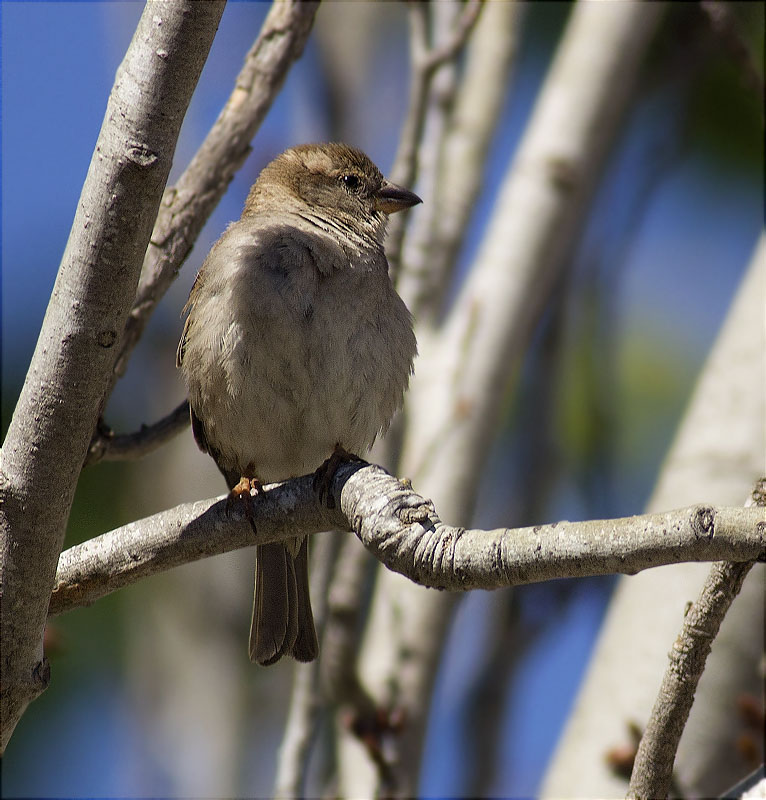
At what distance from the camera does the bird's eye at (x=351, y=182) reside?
4.61 metres

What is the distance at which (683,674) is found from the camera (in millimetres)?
2154

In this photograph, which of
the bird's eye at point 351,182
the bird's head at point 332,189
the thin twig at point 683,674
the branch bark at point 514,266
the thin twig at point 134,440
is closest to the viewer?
the thin twig at point 683,674

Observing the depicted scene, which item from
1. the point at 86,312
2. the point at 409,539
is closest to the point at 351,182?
the point at 86,312

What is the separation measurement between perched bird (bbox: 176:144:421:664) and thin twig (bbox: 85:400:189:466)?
5.3 inches

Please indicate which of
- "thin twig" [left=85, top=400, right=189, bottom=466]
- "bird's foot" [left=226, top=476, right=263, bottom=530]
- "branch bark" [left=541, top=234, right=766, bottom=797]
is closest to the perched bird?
"thin twig" [left=85, top=400, right=189, bottom=466]

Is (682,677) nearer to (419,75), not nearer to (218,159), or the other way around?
(218,159)

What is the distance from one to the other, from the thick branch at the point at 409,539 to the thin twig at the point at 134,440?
67cm

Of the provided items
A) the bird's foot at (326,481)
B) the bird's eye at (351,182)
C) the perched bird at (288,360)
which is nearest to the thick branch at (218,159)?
the perched bird at (288,360)

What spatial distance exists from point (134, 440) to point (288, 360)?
23.3 inches

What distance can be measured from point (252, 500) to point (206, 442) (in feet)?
4.72

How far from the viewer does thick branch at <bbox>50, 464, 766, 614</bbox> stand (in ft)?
6.13

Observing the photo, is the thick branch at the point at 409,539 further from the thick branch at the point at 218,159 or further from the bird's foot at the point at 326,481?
the thick branch at the point at 218,159

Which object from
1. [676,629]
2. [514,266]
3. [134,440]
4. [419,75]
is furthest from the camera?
[514,266]

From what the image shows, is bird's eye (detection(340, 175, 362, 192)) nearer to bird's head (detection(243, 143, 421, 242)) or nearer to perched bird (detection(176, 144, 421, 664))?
bird's head (detection(243, 143, 421, 242))
